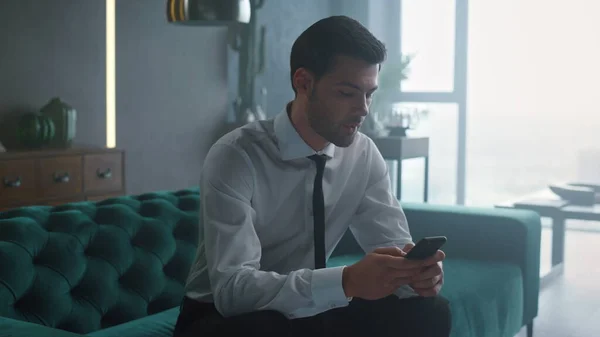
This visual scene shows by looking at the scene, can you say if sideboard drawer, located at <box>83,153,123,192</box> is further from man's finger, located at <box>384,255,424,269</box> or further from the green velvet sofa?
man's finger, located at <box>384,255,424,269</box>

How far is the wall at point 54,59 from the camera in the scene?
3816 mm

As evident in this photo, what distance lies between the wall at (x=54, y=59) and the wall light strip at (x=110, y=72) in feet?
0.12

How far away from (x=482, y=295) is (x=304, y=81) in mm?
1101

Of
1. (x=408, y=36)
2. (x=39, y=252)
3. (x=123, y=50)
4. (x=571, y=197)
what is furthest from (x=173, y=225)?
(x=408, y=36)

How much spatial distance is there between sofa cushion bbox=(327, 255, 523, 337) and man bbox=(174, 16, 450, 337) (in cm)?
56

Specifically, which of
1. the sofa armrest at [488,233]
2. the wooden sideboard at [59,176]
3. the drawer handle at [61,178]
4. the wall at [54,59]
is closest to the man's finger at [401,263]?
the sofa armrest at [488,233]

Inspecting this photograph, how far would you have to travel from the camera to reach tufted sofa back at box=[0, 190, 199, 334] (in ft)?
5.71

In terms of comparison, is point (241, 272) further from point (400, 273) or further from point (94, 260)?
point (94, 260)

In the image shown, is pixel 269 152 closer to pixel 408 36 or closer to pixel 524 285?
pixel 524 285

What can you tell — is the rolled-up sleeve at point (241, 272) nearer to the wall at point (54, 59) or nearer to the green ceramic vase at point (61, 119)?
the green ceramic vase at point (61, 119)

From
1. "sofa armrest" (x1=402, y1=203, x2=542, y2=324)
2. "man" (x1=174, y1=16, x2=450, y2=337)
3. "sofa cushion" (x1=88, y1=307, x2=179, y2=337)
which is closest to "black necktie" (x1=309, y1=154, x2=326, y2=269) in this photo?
"man" (x1=174, y1=16, x2=450, y2=337)

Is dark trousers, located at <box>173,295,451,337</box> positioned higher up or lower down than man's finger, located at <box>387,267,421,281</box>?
lower down

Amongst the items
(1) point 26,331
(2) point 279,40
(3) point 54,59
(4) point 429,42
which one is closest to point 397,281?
(1) point 26,331

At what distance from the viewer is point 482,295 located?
234cm
